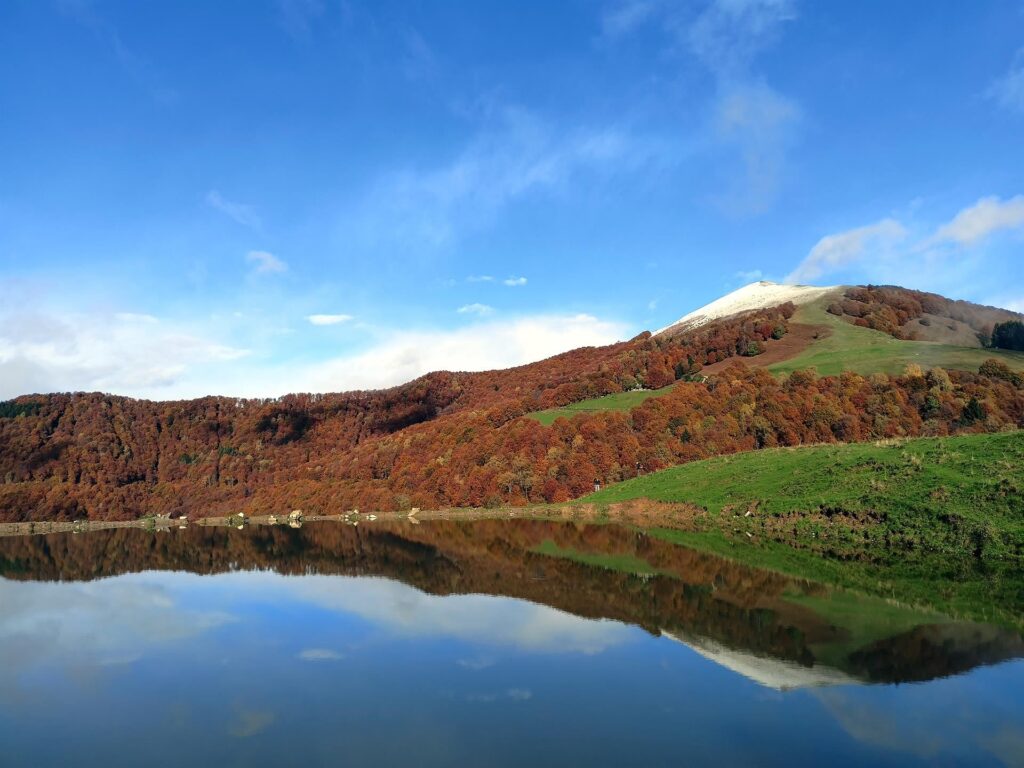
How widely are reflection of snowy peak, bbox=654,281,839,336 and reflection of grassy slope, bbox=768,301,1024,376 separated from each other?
126ft

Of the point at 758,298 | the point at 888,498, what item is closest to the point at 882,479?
the point at 888,498

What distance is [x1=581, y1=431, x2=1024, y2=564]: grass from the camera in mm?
29969

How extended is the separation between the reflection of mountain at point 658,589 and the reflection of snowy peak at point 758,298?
4732 inches

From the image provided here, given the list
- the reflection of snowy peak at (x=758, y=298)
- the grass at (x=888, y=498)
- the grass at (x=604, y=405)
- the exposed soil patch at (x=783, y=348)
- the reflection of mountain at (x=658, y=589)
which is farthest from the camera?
the reflection of snowy peak at (x=758, y=298)

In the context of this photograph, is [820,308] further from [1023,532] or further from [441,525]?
[1023,532]

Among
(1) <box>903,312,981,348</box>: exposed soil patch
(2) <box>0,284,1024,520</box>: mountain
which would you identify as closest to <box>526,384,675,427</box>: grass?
(2) <box>0,284,1024,520</box>: mountain

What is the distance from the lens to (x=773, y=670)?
15.5 metres

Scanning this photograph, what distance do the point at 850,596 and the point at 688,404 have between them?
65.1m

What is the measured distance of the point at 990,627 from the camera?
58.9 ft

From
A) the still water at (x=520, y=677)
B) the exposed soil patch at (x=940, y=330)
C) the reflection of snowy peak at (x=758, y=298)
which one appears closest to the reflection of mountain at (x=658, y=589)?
the still water at (x=520, y=677)

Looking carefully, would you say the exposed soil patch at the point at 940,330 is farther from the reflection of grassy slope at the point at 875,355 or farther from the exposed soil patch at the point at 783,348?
the exposed soil patch at the point at 783,348

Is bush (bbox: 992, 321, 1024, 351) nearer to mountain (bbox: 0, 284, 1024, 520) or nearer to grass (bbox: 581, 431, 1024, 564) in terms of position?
mountain (bbox: 0, 284, 1024, 520)

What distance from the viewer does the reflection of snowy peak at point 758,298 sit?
151375 mm


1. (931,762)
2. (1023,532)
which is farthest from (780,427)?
(931,762)
